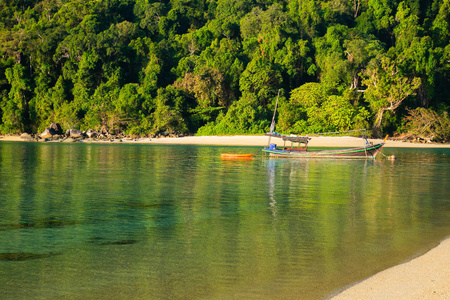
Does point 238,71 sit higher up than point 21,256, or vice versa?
point 238,71

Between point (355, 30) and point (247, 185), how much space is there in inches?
2480

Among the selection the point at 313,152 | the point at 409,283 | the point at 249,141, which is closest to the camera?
the point at 409,283

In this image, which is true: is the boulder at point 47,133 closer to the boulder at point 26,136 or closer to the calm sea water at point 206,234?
the boulder at point 26,136

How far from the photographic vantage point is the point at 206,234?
11484 mm

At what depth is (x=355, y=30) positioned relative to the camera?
75875 millimetres

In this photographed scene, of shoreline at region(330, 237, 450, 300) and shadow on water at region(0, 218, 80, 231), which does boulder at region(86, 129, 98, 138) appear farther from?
shoreline at region(330, 237, 450, 300)

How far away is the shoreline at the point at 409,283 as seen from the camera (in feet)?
22.3

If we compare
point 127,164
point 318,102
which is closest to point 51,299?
point 127,164

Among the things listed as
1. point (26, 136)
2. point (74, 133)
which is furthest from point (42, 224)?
point (26, 136)

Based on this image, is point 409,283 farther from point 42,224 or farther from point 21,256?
point 42,224

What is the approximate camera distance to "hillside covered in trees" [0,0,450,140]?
61.6 m

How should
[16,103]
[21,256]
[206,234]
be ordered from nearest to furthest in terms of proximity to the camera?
1. [21,256]
2. [206,234]
3. [16,103]

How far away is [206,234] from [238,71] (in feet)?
195

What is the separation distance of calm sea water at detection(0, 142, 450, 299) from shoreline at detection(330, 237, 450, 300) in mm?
376
